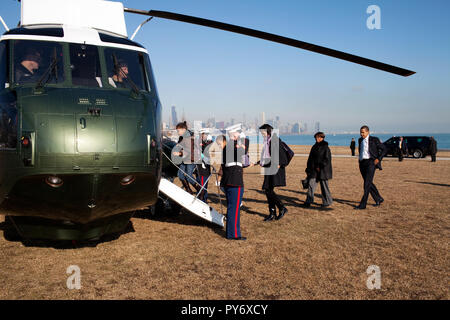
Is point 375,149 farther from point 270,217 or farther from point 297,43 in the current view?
point 297,43

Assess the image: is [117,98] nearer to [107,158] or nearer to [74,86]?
[74,86]

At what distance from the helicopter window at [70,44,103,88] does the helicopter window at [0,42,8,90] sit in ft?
2.83

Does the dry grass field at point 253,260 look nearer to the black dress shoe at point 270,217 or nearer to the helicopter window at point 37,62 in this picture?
A: the black dress shoe at point 270,217

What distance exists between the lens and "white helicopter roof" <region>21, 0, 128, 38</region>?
5980 mm

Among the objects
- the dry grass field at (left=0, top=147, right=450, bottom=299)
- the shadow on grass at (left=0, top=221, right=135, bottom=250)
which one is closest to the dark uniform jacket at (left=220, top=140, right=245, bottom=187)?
the dry grass field at (left=0, top=147, right=450, bottom=299)

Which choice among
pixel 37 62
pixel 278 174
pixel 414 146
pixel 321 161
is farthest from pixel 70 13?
pixel 414 146

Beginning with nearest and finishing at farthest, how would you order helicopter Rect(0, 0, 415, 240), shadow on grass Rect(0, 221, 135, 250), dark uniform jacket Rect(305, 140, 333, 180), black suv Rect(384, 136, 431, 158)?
1. helicopter Rect(0, 0, 415, 240)
2. shadow on grass Rect(0, 221, 135, 250)
3. dark uniform jacket Rect(305, 140, 333, 180)
4. black suv Rect(384, 136, 431, 158)

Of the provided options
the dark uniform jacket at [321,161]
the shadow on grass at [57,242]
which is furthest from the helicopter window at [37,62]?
the dark uniform jacket at [321,161]

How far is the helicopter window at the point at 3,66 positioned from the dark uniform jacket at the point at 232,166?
3.66 meters

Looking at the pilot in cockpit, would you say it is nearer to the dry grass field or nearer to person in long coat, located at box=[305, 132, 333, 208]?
the dry grass field

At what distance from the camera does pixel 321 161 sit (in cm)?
965

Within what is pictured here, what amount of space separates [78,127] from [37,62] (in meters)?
1.43

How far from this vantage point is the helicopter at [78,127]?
432 centimetres

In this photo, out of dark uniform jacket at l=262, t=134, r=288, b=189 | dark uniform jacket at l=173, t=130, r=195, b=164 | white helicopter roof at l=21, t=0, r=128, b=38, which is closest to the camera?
white helicopter roof at l=21, t=0, r=128, b=38
